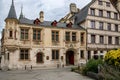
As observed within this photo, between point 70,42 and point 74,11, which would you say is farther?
point 74,11

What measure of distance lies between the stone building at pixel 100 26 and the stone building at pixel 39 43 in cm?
150

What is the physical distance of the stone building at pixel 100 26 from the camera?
37.5m

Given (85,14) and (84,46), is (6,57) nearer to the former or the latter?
(84,46)

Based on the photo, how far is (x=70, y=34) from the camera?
36.2 metres

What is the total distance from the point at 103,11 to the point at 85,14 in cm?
389

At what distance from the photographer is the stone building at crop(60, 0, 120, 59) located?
3747cm

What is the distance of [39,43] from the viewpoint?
33.4m

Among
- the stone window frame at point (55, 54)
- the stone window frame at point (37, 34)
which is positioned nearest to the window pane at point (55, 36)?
the stone window frame at point (55, 54)

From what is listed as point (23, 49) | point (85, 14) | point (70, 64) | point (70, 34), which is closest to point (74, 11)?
point (85, 14)

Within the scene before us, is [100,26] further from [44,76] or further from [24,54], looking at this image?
[44,76]

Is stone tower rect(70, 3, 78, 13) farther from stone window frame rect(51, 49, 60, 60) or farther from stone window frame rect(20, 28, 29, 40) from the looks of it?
stone window frame rect(20, 28, 29, 40)

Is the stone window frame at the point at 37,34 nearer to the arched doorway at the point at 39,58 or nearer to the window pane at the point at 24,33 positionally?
the window pane at the point at 24,33

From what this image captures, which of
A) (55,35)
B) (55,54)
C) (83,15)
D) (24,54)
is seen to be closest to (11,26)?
(24,54)

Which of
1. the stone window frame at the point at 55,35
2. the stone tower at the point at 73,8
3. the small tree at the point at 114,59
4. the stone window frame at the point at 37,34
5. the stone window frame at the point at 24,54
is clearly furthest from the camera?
the stone tower at the point at 73,8
